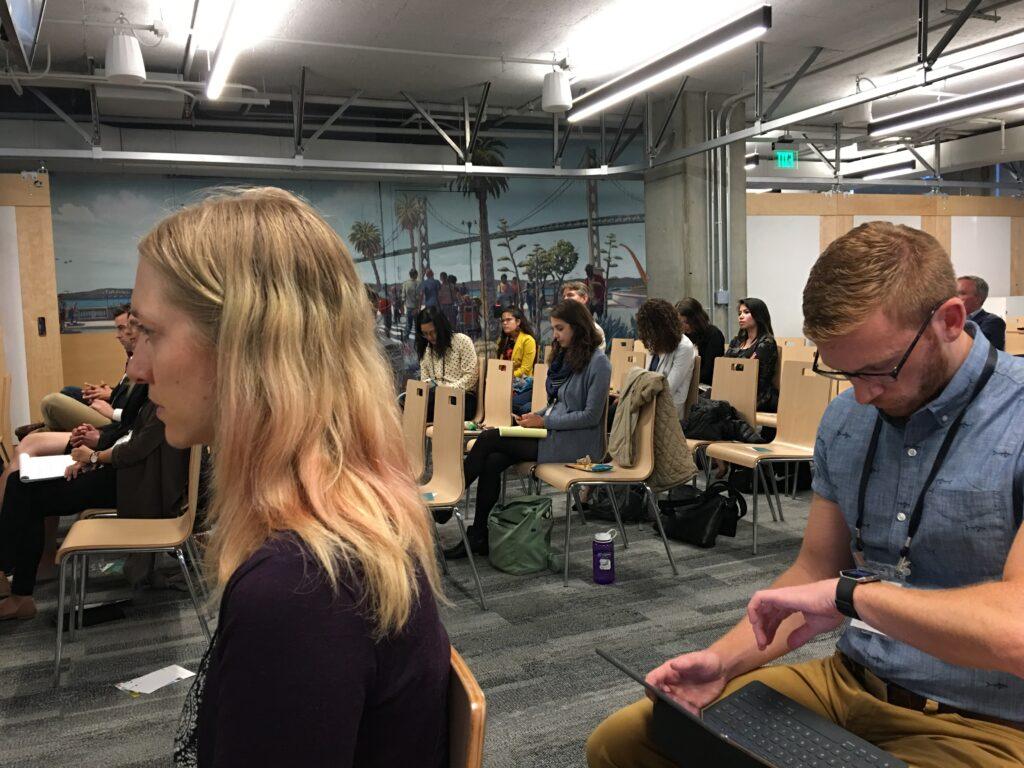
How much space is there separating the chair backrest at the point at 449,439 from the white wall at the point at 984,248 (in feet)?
Answer: 36.4

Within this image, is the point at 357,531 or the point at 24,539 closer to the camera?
the point at 357,531

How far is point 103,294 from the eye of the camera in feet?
31.4

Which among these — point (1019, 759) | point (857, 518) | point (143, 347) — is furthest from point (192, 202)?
point (1019, 759)

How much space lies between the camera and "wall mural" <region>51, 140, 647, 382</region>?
9531 mm

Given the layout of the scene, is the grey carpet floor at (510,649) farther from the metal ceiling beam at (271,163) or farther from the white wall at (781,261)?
the white wall at (781,261)

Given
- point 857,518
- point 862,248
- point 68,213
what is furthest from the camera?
point 68,213

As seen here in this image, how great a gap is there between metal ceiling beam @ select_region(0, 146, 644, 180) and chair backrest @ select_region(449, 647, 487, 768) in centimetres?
781

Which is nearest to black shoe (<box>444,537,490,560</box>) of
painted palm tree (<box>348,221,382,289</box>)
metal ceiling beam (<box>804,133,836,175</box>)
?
painted palm tree (<box>348,221,382,289</box>)

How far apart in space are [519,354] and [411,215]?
177 inches

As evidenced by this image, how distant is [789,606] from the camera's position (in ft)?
4.37

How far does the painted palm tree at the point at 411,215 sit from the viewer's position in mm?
10680

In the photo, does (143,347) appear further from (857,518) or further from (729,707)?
(857,518)

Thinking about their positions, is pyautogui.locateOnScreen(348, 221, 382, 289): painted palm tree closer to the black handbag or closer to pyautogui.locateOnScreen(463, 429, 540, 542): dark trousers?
pyautogui.locateOnScreen(463, 429, 540, 542): dark trousers

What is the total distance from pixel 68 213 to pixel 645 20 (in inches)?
256
